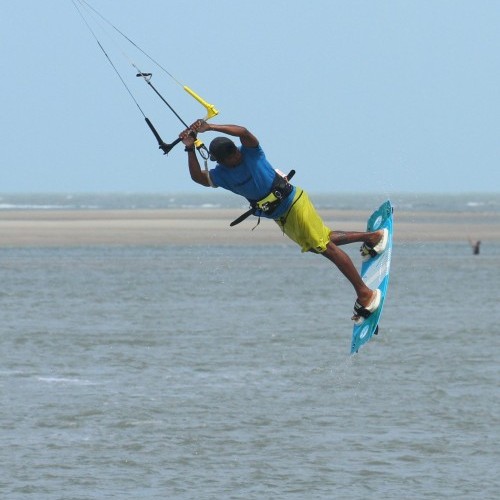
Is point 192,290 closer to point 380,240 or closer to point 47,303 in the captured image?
point 47,303

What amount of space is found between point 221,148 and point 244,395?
8282mm

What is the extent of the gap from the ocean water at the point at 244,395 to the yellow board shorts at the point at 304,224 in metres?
2.99

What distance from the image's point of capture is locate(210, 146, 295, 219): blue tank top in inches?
479

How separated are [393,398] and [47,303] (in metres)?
16.1

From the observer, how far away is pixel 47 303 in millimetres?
33844

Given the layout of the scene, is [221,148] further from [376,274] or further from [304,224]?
[376,274]

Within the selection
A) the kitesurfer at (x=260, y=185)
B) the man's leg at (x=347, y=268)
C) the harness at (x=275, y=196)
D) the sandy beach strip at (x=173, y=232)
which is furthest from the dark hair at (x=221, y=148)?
the sandy beach strip at (x=173, y=232)

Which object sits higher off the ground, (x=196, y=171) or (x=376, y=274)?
(x=196, y=171)

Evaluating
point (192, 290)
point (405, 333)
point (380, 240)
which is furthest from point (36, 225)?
point (380, 240)

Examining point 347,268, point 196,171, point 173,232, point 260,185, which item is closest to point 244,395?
point 347,268

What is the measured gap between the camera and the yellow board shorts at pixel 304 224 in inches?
499

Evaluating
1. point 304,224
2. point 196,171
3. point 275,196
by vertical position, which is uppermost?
point 196,171

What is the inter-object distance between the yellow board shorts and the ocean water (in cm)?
299

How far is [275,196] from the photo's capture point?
40.8ft
